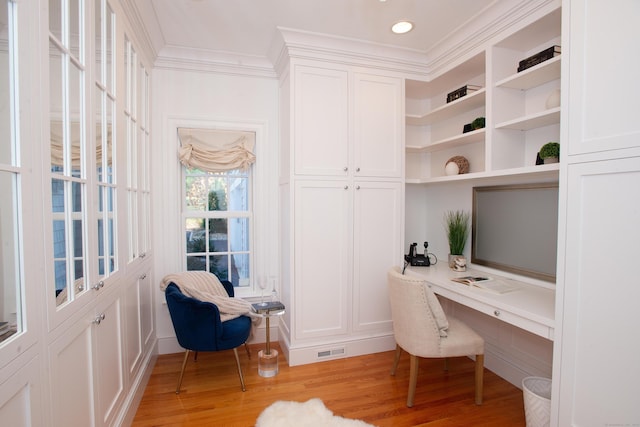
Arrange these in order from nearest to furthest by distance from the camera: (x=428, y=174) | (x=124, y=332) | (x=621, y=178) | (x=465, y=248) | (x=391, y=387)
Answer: (x=621, y=178) < (x=124, y=332) < (x=391, y=387) < (x=465, y=248) < (x=428, y=174)

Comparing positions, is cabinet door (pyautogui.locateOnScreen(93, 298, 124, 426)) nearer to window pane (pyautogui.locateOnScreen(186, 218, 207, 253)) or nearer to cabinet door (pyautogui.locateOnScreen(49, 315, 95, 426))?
cabinet door (pyautogui.locateOnScreen(49, 315, 95, 426))

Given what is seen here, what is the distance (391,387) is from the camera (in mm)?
2477

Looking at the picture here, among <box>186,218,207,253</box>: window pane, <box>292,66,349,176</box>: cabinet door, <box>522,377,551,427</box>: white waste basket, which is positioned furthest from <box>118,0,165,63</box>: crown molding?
<box>522,377,551,427</box>: white waste basket

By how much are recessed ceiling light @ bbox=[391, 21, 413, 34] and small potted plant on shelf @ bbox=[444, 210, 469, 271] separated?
5.51 ft

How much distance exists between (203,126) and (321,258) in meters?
1.68

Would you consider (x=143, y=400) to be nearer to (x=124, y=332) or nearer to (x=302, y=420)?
(x=124, y=332)

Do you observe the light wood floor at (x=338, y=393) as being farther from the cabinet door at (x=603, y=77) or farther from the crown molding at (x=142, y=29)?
the crown molding at (x=142, y=29)

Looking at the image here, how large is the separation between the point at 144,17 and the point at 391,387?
3319 mm

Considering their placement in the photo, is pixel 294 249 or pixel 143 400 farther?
pixel 294 249

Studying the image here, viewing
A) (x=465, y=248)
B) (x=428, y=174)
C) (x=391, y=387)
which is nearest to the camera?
(x=391, y=387)

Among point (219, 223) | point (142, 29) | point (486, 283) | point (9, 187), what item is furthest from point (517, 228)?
point (142, 29)

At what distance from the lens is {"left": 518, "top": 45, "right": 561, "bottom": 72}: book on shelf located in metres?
2.05

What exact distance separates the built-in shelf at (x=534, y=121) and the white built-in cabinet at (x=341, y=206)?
3.12ft

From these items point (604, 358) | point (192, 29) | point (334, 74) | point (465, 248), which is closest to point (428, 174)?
point (465, 248)
